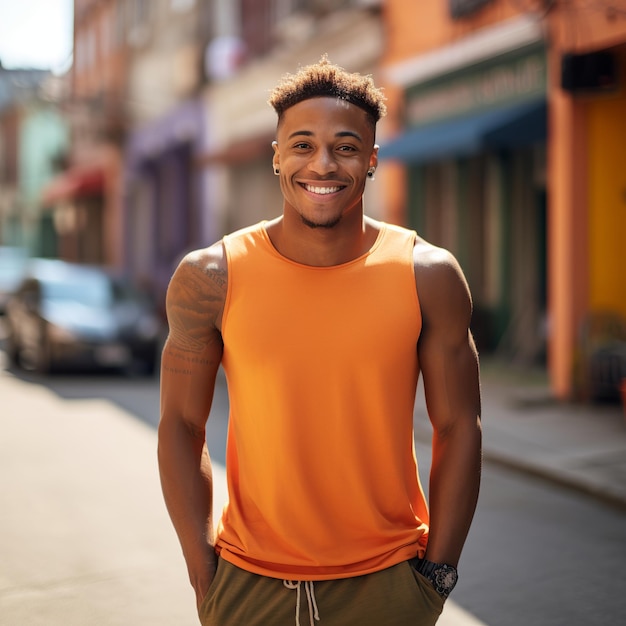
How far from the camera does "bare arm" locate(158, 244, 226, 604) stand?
250 centimetres

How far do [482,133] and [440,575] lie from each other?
9.95m

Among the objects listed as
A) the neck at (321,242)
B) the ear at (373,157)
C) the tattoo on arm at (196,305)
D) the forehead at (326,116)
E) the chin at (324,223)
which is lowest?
the tattoo on arm at (196,305)

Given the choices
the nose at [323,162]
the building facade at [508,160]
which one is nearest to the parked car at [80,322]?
the building facade at [508,160]

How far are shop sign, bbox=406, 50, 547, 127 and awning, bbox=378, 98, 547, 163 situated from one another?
141 mm

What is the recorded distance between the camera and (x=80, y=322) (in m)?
14.6

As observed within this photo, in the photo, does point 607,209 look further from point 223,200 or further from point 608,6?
point 223,200

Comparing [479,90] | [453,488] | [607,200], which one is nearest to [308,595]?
[453,488]

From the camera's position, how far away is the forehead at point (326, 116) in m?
2.46

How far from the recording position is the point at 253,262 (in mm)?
2488

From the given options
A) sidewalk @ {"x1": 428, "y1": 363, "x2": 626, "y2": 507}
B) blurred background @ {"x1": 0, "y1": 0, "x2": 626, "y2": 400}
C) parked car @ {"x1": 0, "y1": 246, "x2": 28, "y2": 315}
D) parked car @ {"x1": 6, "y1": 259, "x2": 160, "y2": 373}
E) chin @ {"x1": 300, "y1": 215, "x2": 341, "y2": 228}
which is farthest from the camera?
parked car @ {"x1": 0, "y1": 246, "x2": 28, "y2": 315}

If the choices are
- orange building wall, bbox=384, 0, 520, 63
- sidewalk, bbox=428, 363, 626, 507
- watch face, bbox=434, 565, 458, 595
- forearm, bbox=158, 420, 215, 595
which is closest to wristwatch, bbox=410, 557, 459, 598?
watch face, bbox=434, 565, 458, 595

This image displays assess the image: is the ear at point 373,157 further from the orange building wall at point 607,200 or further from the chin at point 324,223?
the orange building wall at point 607,200

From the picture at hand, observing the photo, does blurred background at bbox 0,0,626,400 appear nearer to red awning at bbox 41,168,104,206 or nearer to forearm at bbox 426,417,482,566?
forearm at bbox 426,417,482,566

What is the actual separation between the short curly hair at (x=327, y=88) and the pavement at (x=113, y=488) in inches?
111
